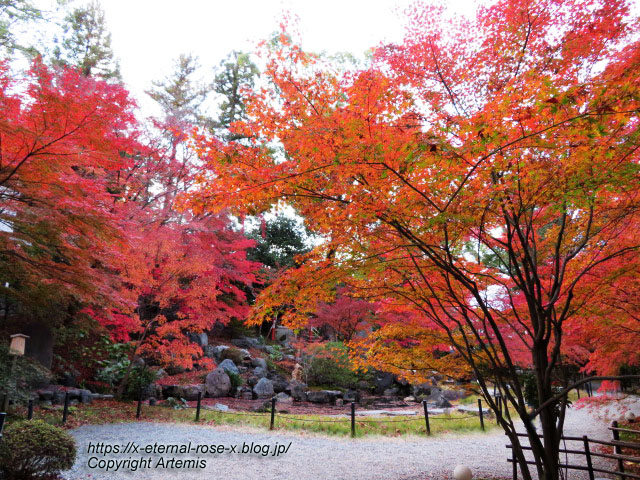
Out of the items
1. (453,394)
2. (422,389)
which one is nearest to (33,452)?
(453,394)

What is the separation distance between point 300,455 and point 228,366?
923 cm

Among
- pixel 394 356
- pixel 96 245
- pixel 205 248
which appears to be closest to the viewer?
pixel 394 356

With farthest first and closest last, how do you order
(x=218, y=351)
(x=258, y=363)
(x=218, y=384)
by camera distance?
(x=258, y=363) → (x=218, y=351) → (x=218, y=384)

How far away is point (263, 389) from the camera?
1502 centimetres

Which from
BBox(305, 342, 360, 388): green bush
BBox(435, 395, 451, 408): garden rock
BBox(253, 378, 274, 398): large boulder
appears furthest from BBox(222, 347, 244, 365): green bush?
BBox(435, 395, 451, 408): garden rock

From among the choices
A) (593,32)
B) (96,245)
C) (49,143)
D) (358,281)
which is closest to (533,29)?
(593,32)

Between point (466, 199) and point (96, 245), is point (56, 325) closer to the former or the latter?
point (96, 245)

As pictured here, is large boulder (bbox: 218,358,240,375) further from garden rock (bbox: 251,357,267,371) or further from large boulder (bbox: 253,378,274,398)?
garden rock (bbox: 251,357,267,371)

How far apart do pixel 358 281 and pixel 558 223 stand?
298cm

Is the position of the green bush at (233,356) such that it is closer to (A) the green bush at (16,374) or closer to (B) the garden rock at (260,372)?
(B) the garden rock at (260,372)

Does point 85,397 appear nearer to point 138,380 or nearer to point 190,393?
point 138,380

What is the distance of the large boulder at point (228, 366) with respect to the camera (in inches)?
610

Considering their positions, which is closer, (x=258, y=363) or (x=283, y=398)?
(x=283, y=398)

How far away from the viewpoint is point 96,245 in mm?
6859
